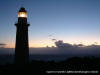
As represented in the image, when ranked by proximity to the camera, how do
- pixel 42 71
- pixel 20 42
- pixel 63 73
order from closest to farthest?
pixel 63 73 < pixel 42 71 < pixel 20 42

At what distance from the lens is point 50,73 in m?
11.9

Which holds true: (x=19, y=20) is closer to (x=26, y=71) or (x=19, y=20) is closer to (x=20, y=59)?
(x=20, y=59)

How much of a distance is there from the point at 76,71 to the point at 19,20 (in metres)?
8.51

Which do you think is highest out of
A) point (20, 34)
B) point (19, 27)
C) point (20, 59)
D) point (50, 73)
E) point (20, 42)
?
point (19, 27)

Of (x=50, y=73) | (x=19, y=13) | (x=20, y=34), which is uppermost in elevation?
(x=19, y=13)

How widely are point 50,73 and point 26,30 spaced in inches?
222

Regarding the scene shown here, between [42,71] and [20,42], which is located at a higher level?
[20,42]

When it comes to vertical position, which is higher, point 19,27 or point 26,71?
point 19,27

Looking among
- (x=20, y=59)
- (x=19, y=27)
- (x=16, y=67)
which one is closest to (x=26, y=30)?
(x=19, y=27)

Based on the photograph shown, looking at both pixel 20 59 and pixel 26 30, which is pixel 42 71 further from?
pixel 26 30

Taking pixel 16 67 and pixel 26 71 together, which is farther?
pixel 16 67

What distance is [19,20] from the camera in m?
14.0

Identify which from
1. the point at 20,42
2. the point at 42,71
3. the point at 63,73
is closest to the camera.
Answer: the point at 63,73

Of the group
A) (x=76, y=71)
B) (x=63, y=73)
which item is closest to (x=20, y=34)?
(x=63, y=73)
